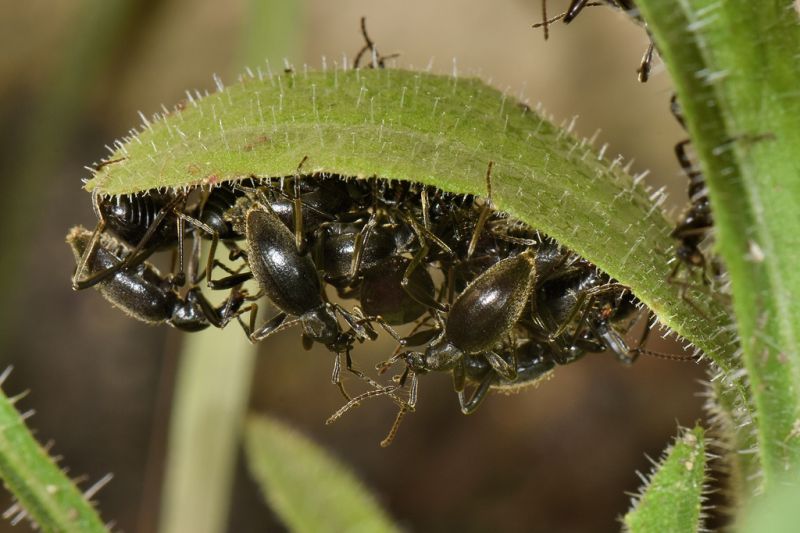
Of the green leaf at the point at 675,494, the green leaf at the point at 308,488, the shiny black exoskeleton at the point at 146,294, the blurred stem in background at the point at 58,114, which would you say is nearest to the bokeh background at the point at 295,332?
the blurred stem in background at the point at 58,114

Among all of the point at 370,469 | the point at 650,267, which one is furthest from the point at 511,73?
the point at 650,267

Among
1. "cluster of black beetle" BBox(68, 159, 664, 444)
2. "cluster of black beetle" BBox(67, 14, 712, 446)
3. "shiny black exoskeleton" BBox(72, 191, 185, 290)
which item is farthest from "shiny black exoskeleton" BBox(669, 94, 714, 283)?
"shiny black exoskeleton" BBox(72, 191, 185, 290)

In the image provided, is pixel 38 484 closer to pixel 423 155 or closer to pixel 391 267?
pixel 391 267

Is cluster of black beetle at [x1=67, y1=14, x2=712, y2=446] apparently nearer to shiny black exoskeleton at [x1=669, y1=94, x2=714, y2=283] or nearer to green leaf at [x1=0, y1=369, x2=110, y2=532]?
shiny black exoskeleton at [x1=669, y1=94, x2=714, y2=283]

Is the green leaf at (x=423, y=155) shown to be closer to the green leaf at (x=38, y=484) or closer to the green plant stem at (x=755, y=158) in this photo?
the green plant stem at (x=755, y=158)

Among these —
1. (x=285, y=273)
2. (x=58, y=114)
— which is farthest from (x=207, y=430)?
(x=58, y=114)
